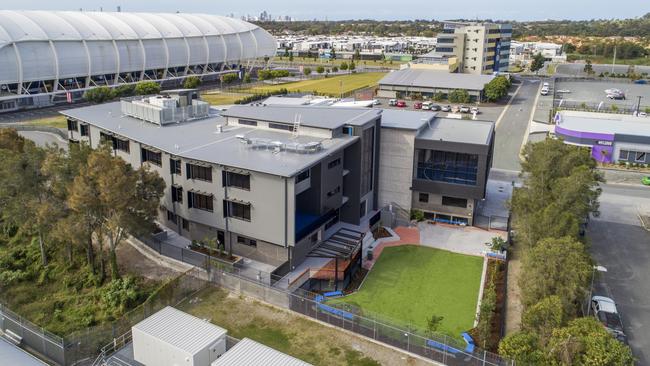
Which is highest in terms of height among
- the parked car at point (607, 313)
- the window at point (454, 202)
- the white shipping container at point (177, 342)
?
the window at point (454, 202)

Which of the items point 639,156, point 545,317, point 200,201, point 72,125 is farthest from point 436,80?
point 545,317

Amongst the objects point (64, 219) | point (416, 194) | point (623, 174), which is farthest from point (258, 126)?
point (623, 174)

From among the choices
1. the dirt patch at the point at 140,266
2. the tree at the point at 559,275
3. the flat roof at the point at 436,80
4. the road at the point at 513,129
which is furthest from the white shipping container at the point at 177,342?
the flat roof at the point at 436,80

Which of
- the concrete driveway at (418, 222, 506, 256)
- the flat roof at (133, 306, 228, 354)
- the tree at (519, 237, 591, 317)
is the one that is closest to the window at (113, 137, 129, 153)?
the flat roof at (133, 306, 228, 354)

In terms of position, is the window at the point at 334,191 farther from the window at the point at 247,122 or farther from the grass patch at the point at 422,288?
the window at the point at 247,122

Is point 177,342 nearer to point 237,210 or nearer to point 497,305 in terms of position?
point 237,210

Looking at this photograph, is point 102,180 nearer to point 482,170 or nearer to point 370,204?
point 370,204

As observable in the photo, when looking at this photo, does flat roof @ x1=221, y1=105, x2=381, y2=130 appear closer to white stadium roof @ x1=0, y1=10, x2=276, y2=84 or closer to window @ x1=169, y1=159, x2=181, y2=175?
window @ x1=169, y1=159, x2=181, y2=175
